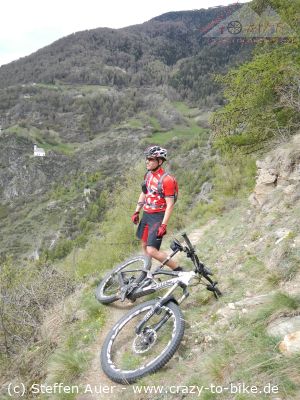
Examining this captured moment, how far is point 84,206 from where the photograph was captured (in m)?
95.2

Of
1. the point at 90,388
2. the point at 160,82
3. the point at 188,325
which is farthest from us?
the point at 160,82

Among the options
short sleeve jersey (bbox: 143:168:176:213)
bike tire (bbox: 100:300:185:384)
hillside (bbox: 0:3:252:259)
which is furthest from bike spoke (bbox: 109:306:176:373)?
hillside (bbox: 0:3:252:259)

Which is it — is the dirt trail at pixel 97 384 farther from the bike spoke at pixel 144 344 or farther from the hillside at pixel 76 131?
the hillside at pixel 76 131

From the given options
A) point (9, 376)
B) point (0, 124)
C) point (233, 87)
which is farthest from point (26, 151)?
point (9, 376)

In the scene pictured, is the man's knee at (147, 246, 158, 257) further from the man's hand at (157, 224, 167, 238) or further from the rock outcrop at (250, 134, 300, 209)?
the rock outcrop at (250, 134, 300, 209)

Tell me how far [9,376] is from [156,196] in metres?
3.83

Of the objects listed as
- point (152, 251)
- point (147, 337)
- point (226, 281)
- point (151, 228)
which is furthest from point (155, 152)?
point (147, 337)

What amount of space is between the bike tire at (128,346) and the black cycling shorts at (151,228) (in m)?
1.38

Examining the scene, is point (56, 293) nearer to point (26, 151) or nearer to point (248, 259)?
point (248, 259)

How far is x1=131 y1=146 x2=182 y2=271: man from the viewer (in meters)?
6.46

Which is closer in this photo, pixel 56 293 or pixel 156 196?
pixel 156 196

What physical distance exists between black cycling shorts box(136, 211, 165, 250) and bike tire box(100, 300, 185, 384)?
1.38 m

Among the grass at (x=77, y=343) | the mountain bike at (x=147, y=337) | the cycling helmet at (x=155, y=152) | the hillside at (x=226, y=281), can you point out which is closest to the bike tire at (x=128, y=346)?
the mountain bike at (x=147, y=337)

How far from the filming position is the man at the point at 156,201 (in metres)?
6.46
